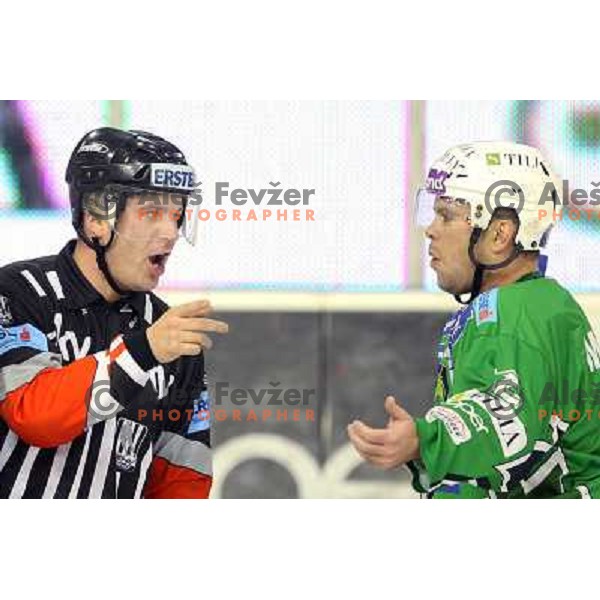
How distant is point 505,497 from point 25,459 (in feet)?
5.38

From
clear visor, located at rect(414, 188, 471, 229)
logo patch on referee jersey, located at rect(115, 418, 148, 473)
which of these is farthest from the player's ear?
clear visor, located at rect(414, 188, 471, 229)

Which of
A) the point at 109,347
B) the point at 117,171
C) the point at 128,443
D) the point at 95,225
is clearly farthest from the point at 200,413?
the point at 117,171

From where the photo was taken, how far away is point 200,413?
15.9 ft

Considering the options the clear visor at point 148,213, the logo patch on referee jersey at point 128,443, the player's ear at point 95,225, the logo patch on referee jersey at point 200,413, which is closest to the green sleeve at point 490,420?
the logo patch on referee jersey at point 200,413

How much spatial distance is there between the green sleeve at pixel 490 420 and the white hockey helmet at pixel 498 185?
431 millimetres

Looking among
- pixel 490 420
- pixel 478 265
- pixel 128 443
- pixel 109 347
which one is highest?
pixel 478 265

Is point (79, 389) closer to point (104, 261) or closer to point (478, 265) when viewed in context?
point (104, 261)

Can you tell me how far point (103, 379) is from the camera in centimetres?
464

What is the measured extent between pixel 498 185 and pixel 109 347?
145 centimetres

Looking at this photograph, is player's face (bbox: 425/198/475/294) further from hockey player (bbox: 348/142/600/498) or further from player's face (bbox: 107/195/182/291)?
player's face (bbox: 107/195/182/291)

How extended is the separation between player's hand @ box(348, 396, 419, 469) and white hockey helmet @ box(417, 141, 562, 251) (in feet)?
2.44

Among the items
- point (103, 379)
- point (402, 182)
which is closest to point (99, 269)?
point (103, 379)

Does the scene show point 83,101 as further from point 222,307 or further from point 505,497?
point 505,497

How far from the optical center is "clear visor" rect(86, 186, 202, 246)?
4.74 meters
